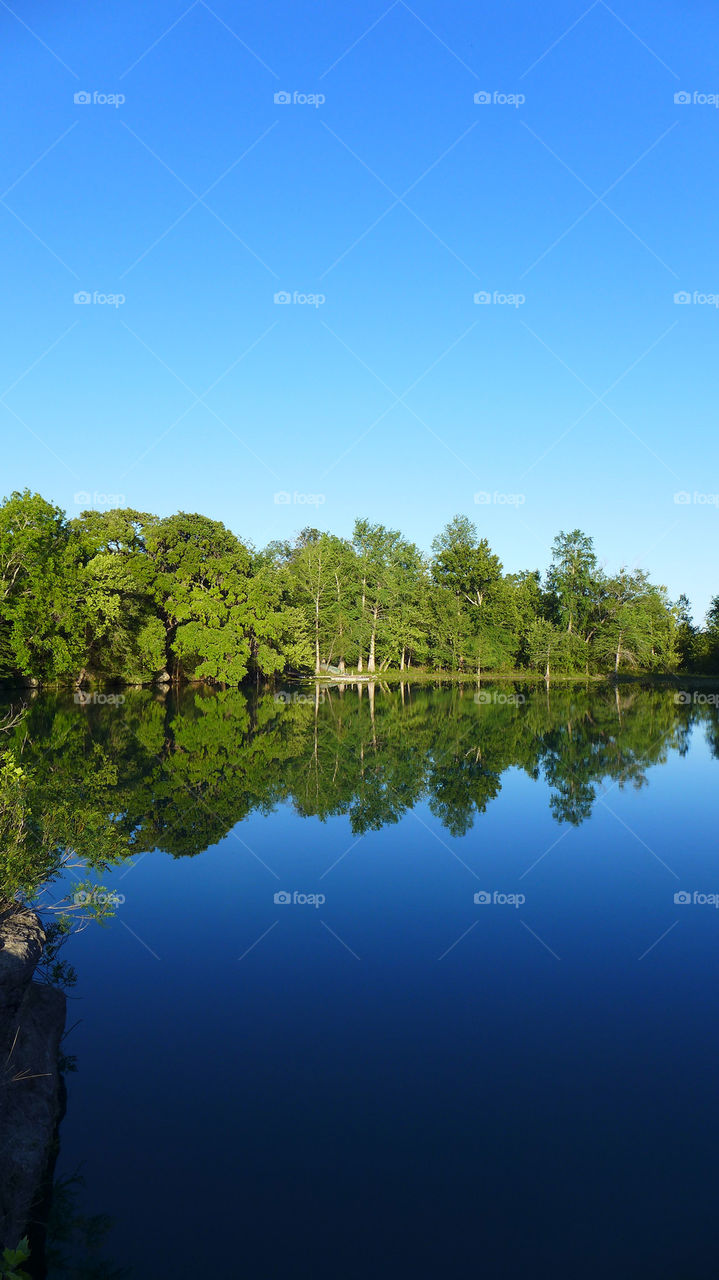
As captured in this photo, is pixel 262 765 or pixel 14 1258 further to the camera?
pixel 262 765

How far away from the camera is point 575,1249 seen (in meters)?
4.95

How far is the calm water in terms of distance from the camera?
5.17 metres

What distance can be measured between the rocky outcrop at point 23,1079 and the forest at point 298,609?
35.4 m

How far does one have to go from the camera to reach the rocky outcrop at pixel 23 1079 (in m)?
5.41

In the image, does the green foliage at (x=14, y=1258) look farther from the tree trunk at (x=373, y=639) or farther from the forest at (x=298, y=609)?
the tree trunk at (x=373, y=639)

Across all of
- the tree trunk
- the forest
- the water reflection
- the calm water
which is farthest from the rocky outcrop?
the tree trunk

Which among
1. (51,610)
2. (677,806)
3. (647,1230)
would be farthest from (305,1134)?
(51,610)

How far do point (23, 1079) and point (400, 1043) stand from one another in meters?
3.36

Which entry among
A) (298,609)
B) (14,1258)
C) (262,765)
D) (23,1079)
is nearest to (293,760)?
(262,765)

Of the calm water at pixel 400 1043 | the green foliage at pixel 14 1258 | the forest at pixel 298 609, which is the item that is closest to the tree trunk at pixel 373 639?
the forest at pixel 298 609

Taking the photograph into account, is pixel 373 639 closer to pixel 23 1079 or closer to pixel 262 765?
pixel 262 765

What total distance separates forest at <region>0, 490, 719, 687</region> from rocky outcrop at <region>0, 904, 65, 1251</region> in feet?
116

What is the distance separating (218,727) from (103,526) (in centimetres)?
3304

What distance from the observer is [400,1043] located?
7.49 meters
